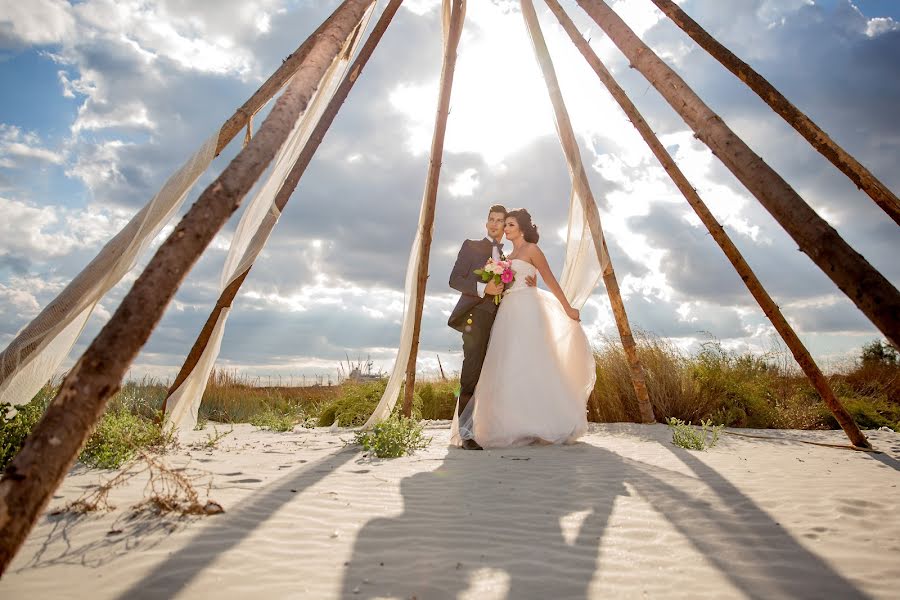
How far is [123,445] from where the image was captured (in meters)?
4.06

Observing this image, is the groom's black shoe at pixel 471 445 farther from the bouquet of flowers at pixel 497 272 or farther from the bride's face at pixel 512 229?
the bride's face at pixel 512 229

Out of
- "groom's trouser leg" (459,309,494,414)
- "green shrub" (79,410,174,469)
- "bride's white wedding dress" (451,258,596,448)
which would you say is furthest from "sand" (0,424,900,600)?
"groom's trouser leg" (459,309,494,414)

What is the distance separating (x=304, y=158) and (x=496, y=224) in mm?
2194

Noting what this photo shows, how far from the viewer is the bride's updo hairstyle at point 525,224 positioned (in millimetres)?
5680

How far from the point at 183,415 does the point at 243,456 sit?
691 millimetres

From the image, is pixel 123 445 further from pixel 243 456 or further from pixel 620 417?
pixel 620 417

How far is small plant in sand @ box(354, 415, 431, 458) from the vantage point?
4.59 m

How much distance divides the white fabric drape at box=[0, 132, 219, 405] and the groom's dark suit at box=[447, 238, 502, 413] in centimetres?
291

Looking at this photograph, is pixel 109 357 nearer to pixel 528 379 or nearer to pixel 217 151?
pixel 217 151

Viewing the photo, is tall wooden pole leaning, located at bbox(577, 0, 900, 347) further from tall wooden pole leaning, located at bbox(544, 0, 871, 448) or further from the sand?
tall wooden pole leaning, located at bbox(544, 0, 871, 448)

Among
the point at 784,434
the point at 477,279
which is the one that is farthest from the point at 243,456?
the point at 784,434

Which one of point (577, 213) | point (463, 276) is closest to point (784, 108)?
point (577, 213)

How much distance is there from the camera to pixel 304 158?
4.96 meters

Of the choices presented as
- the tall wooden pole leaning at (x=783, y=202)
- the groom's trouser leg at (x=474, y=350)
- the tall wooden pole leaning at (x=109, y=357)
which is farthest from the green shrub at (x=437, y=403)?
the tall wooden pole leaning at (x=109, y=357)
